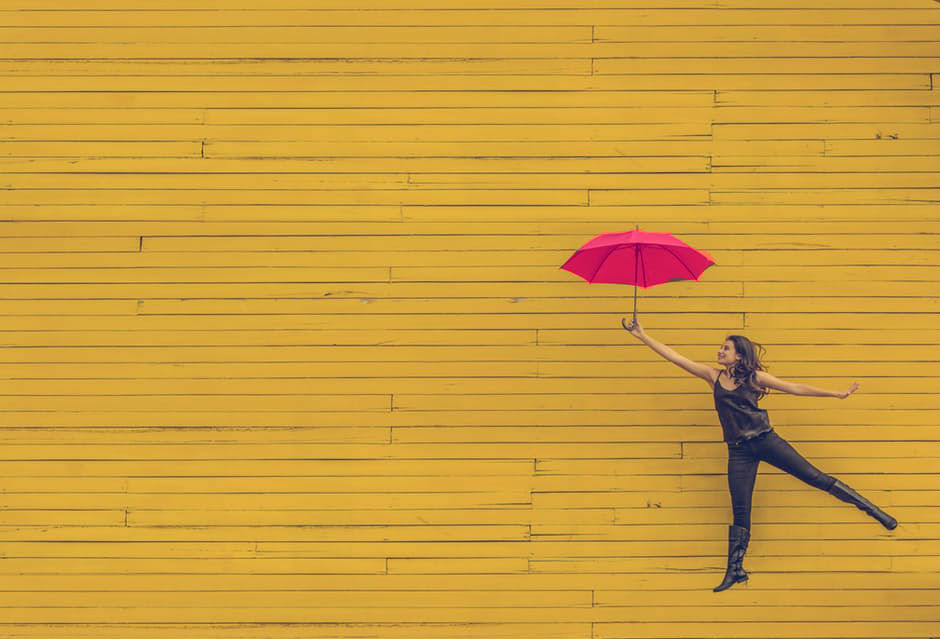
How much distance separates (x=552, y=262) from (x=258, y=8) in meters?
2.74

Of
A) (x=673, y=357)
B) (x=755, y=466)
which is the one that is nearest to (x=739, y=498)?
(x=755, y=466)

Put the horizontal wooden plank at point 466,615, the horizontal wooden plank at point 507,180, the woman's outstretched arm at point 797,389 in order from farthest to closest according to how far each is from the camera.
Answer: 1. the horizontal wooden plank at point 507,180
2. the horizontal wooden plank at point 466,615
3. the woman's outstretched arm at point 797,389

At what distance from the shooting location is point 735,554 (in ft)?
19.7

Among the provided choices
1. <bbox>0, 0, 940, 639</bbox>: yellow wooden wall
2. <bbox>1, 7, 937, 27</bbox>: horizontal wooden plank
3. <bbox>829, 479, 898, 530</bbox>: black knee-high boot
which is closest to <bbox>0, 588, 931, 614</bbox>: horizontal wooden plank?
<bbox>0, 0, 940, 639</bbox>: yellow wooden wall

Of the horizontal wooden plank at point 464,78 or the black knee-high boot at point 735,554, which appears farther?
the horizontal wooden plank at point 464,78

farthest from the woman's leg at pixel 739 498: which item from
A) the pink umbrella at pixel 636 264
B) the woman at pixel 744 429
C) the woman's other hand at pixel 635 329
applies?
the pink umbrella at pixel 636 264

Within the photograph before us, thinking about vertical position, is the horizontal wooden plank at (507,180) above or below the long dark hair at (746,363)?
above

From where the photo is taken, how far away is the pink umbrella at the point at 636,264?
579 centimetres

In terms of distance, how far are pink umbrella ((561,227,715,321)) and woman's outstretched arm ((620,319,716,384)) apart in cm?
14

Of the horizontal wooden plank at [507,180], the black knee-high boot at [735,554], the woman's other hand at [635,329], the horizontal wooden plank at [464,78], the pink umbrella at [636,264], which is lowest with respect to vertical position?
the black knee-high boot at [735,554]

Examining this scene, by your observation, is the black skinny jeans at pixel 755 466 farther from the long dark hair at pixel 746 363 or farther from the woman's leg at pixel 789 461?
the long dark hair at pixel 746 363

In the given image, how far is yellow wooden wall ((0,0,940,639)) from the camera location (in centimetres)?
620

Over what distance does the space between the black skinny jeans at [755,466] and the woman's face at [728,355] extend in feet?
1.75

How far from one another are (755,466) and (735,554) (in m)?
0.60
